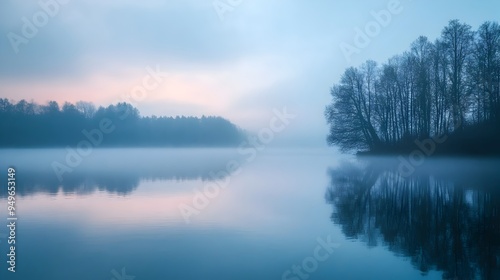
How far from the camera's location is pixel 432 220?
11023mm

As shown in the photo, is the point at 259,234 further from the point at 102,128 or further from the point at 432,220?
the point at 102,128

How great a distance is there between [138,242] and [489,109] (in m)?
32.4

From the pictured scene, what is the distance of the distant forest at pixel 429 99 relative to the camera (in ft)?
102

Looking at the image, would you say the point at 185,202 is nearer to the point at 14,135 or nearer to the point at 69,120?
the point at 14,135

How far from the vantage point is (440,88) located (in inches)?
1403

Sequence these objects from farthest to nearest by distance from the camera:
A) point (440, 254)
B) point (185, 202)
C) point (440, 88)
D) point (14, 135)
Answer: point (14, 135) < point (440, 88) < point (185, 202) < point (440, 254)

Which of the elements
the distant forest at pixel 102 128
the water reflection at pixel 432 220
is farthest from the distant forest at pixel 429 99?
the distant forest at pixel 102 128

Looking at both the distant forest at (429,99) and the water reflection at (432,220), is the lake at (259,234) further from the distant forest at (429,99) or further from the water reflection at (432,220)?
the distant forest at (429,99)

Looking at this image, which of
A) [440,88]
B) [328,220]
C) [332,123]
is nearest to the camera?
[328,220]

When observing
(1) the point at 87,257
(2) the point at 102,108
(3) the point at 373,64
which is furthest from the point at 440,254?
(2) the point at 102,108

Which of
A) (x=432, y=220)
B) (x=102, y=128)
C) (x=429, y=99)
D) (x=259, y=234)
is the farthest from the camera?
(x=102, y=128)

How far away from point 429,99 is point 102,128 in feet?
324

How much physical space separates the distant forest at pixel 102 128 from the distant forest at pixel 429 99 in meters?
67.1

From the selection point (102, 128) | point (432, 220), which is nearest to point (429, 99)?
point (432, 220)
